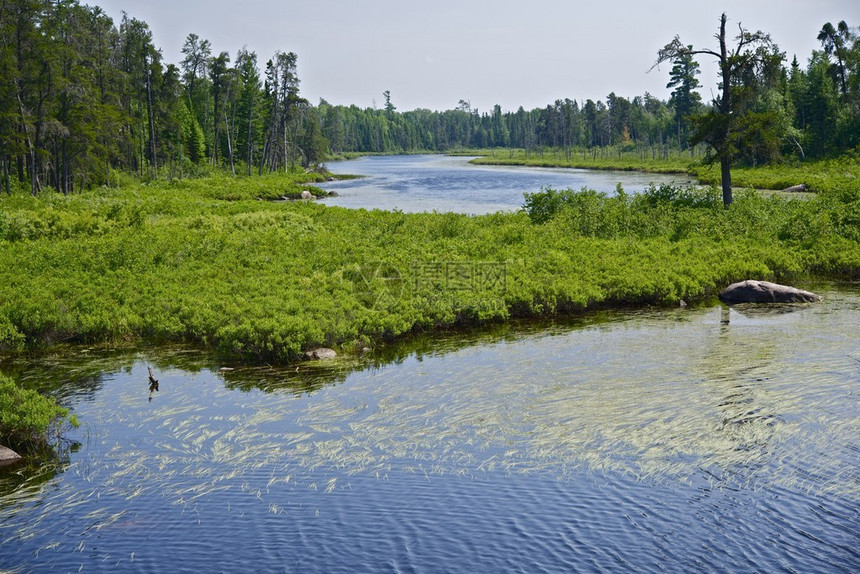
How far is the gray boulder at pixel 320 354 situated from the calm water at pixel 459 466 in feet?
2.17

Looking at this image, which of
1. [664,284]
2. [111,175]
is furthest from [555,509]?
[111,175]

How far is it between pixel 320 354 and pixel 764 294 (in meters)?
14.1

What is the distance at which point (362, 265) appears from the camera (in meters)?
23.8

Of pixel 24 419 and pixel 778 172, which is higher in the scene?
pixel 778 172

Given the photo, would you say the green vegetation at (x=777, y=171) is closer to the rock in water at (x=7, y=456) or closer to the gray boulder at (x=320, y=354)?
the gray boulder at (x=320, y=354)

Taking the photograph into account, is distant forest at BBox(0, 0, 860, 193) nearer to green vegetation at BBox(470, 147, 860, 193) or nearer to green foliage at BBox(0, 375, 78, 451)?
green vegetation at BBox(470, 147, 860, 193)

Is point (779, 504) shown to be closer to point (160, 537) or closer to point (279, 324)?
point (160, 537)

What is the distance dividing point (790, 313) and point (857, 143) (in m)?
60.7

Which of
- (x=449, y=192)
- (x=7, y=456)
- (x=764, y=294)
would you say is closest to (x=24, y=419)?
(x=7, y=456)

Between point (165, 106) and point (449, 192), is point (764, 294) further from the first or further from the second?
point (165, 106)

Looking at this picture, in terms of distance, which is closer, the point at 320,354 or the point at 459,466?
the point at 459,466

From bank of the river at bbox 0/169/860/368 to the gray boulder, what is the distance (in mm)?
230

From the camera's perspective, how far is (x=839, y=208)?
3119cm

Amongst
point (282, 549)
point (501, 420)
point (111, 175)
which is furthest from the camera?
point (111, 175)
